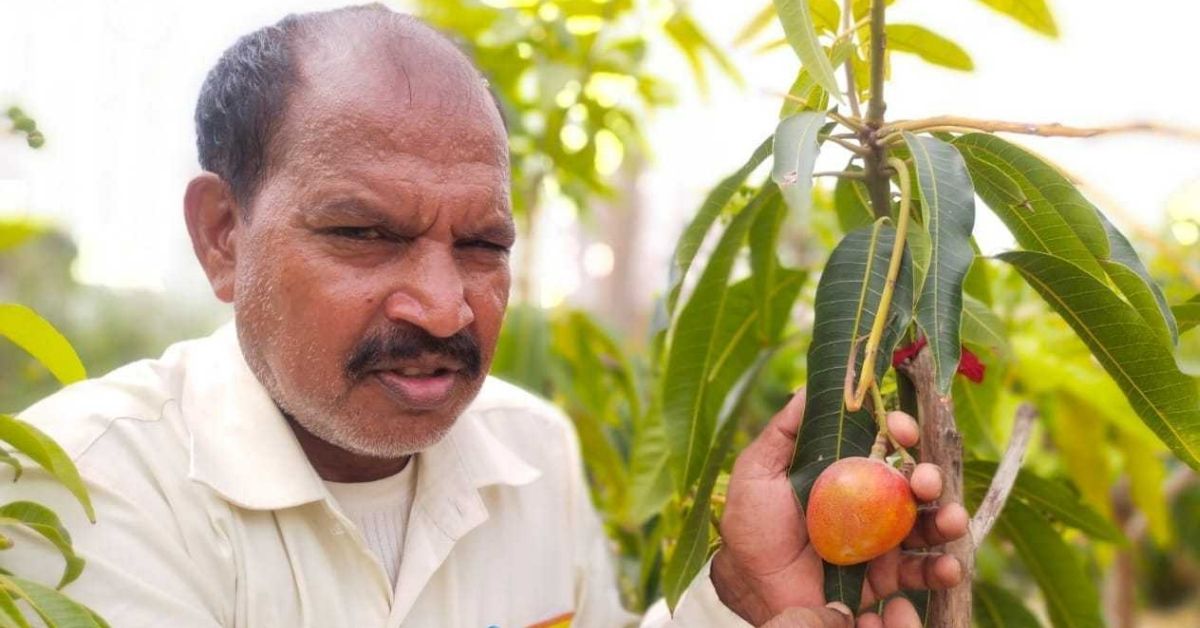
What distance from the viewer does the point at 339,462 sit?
139 centimetres

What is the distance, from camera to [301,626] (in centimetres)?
127

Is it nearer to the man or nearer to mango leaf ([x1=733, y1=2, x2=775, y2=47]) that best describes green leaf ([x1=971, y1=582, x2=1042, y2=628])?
the man

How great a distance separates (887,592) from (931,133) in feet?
1.48

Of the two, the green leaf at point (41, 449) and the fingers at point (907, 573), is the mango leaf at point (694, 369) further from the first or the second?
the green leaf at point (41, 449)

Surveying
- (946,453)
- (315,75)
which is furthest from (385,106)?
(946,453)

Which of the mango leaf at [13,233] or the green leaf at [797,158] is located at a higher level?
the green leaf at [797,158]

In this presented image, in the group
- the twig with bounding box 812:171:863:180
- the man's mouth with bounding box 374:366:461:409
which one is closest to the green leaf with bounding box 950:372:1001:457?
the twig with bounding box 812:171:863:180

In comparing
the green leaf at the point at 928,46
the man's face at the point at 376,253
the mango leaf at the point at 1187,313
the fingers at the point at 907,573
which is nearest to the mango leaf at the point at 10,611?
the man's face at the point at 376,253

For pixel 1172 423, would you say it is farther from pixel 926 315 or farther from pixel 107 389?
pixel 107 389

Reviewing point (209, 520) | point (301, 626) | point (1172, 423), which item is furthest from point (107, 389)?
point (1172, 423)

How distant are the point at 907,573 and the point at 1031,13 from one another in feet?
1.97

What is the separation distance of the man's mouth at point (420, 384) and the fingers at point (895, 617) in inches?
19.5

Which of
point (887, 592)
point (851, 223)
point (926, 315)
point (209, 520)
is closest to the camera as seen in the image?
point (926, 315)

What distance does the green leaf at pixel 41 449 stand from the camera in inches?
38.7
